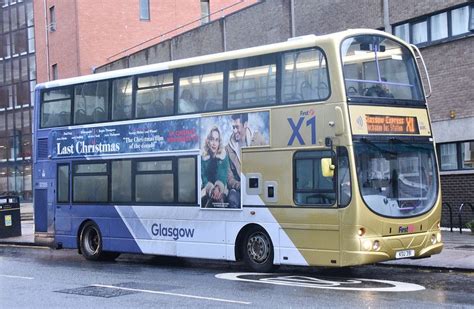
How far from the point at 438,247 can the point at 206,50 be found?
20.3 meters

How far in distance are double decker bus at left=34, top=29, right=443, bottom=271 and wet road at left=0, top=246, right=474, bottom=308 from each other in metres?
0.54

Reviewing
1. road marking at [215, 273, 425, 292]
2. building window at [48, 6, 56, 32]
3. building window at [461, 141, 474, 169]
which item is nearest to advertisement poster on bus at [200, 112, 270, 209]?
road marking at [215, 273, 425, 292]

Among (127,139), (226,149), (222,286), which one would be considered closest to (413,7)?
(226,149)

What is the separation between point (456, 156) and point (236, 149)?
910cm

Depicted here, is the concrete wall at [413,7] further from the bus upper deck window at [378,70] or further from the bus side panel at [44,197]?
the bus side panel at [44,197]

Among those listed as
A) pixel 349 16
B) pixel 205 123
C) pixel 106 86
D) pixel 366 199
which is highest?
pixel 349 16

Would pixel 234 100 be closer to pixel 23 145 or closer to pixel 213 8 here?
pixel 213 8

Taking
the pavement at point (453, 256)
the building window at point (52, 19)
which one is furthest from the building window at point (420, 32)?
the building window at point (52, 19)

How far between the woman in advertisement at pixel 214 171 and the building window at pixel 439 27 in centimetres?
934

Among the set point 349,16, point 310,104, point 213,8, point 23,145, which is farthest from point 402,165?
point 23,145

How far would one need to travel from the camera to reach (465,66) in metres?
19.1

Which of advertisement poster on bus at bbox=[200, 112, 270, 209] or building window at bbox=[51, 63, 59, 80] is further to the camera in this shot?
building window at bbox=[51, 63, 59, 80]

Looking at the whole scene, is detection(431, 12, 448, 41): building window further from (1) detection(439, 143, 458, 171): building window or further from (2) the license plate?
(2) the license plate

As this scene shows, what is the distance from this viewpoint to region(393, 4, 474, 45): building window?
62.6ft
